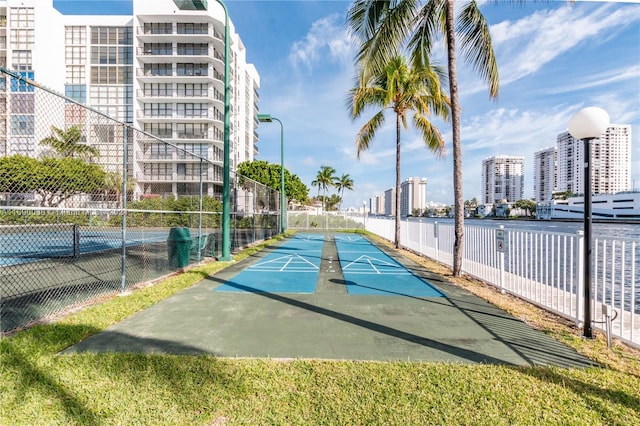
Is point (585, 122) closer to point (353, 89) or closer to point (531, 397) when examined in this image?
point (531, 397)

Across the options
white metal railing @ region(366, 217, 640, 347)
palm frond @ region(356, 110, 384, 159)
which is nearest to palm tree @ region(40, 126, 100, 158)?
white metal railing @ region(366, 217, 640, 347)

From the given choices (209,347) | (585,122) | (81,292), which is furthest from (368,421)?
(81,292)

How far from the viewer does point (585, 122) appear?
4.12m

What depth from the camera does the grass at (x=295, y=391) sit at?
2.37 metres

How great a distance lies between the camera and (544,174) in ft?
424

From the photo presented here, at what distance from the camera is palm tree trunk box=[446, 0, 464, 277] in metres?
7.66

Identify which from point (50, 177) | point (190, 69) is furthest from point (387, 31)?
point (190, 69)

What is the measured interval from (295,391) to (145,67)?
56.2 meters

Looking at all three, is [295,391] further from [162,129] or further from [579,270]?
[162,129]

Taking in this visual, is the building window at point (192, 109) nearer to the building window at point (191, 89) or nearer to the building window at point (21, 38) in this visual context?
the building window at point (191, 89)

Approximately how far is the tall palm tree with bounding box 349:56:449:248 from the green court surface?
8551 mm

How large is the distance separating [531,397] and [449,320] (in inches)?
77.7

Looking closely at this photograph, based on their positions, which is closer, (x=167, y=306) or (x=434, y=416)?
(x=434, y=416)

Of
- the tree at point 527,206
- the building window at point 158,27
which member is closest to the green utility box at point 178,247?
the building window at point 158,27
